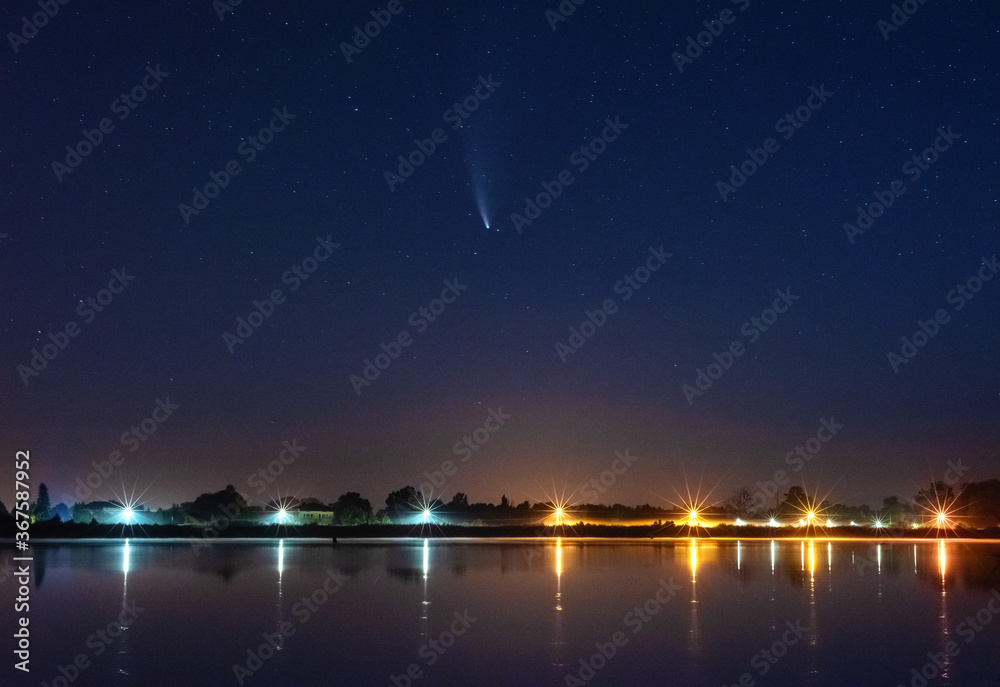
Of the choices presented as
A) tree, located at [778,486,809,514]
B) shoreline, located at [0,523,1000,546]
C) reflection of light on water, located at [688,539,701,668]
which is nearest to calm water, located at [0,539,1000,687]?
reflection of light on water, located at [688,539,701,668]

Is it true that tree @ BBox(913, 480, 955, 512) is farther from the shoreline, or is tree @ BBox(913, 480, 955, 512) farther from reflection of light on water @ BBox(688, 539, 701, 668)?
reflection of light on water @ BBox(688, 539, 701, 668)

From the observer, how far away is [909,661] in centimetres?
1475

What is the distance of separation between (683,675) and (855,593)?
1354cm

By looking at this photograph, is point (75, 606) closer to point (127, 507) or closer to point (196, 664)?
point (196, 664)

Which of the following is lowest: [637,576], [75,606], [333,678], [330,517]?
[333,678]

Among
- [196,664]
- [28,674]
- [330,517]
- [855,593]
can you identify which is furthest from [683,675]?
[330,517]
